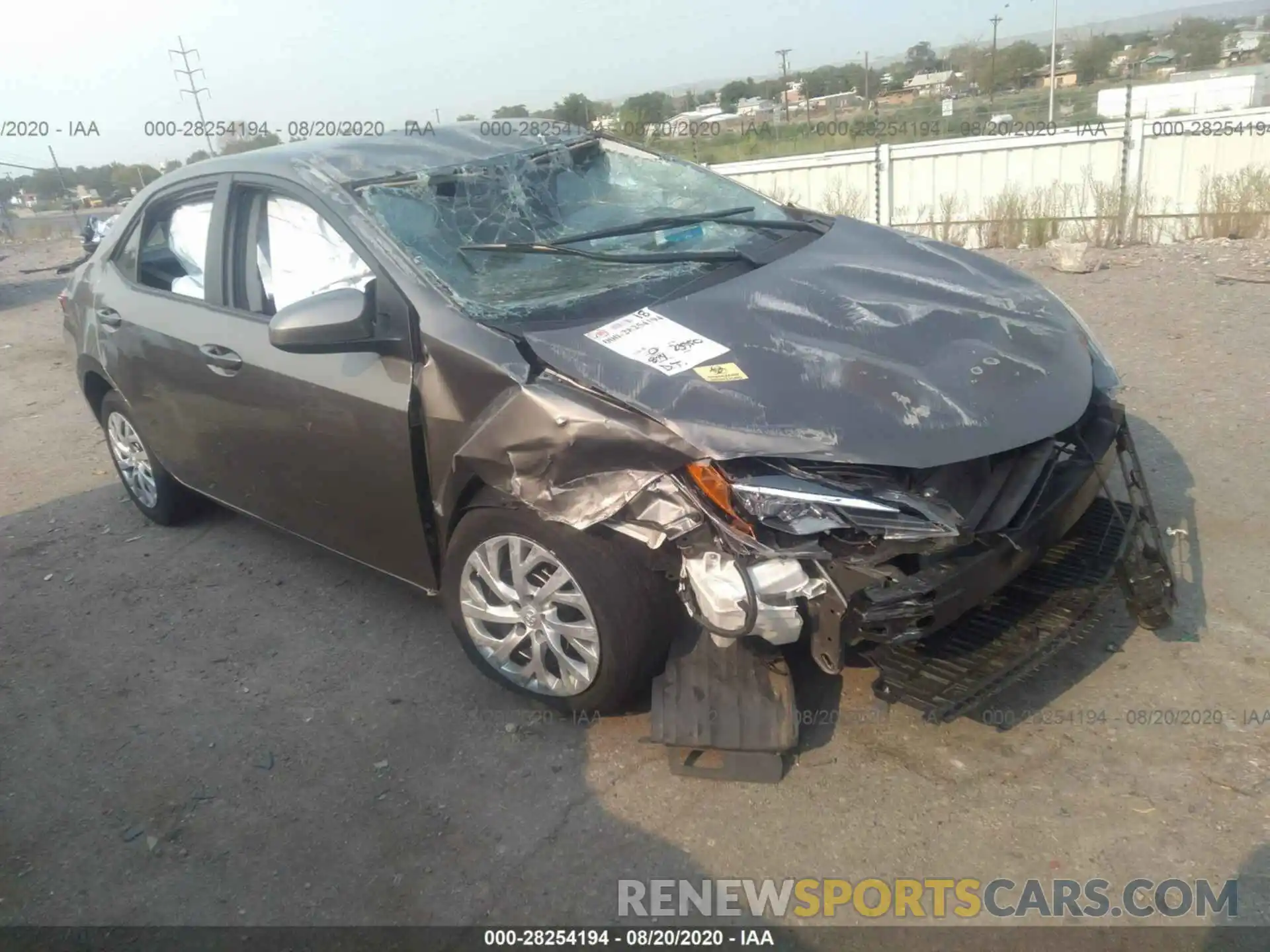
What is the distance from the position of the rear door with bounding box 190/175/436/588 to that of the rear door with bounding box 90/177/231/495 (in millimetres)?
105

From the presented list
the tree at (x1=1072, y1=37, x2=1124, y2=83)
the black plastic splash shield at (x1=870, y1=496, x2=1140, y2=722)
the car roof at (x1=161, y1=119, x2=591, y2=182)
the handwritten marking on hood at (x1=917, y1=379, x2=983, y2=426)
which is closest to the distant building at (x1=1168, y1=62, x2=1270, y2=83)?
the tree at (x1=1072, y1=37, x2=1124, y2=83)

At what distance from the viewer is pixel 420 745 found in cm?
303

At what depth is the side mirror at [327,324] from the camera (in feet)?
9.53

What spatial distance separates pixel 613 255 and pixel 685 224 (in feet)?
1.40

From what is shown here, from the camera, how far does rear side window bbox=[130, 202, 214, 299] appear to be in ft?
12.9

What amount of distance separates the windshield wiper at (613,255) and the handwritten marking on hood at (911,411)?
94 centimetres

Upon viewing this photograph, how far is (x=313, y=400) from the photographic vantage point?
3.29 meters

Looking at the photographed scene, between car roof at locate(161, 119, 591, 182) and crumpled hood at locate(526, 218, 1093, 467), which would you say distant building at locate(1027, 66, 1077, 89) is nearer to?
car roof at locate(161, 119, 591, 182)

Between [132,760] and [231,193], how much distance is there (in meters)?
2.12

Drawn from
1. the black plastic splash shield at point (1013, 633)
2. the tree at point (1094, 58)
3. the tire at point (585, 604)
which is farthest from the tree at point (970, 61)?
the tire at point (585, 604)

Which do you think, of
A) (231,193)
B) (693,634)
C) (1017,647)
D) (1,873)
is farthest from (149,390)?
(1017,647)

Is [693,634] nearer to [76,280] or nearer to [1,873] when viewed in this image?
[1,873]

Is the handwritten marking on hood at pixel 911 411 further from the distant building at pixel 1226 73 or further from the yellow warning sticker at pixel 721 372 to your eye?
the distant building at pixel 1226 73

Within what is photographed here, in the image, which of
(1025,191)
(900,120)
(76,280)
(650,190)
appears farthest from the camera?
(900,120)
